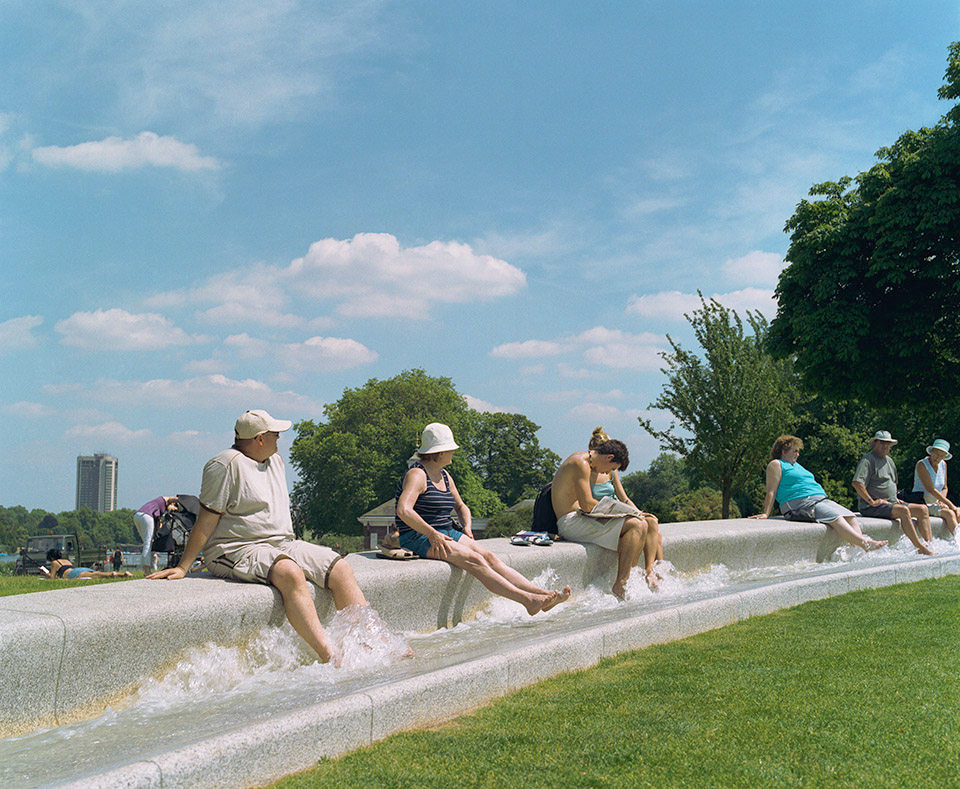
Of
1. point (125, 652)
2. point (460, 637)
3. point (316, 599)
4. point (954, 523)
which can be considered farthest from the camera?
point (954, 523)

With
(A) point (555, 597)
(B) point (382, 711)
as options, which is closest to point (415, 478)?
→ (A) point (555, 597)

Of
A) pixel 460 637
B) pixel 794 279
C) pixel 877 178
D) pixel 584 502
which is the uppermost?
pixel 877 178

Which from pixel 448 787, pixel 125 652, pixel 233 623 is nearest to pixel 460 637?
pixel 233 623

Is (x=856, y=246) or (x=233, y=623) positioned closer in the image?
(x=233, y=623)

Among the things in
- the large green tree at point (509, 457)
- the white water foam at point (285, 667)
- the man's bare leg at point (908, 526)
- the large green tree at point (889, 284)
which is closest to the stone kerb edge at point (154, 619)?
the white water foam at point (285, 667)

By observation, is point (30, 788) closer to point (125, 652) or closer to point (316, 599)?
point (125, 652)

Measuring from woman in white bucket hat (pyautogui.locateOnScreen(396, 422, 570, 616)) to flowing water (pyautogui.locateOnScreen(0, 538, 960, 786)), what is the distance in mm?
241

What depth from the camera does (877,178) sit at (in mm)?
21969

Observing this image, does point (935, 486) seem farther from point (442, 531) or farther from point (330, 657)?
point (330, 657)

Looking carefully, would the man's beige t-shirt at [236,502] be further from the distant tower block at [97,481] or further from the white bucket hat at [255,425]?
the distant tower block at [97,481]

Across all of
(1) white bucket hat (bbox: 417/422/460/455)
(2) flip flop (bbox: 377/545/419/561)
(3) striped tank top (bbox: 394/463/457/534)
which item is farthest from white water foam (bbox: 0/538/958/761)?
(1) white bucket hat (bbox: 417/422/460/455)

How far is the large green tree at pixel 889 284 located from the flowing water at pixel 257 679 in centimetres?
1657

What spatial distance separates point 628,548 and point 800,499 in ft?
15.2

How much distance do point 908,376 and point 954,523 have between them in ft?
33.7
